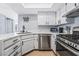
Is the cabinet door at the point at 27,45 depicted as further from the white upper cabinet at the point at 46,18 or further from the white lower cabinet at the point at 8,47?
the white upper cabinet at the point at 46,18

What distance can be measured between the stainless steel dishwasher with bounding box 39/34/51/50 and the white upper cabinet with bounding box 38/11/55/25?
47.6 inches

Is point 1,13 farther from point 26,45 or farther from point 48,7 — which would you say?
point 48,7

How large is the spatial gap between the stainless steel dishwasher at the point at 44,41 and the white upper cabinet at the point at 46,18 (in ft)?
3.96

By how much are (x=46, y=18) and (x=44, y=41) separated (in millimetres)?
1514

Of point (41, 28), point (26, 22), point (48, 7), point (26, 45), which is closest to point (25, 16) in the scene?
point (26, 22)

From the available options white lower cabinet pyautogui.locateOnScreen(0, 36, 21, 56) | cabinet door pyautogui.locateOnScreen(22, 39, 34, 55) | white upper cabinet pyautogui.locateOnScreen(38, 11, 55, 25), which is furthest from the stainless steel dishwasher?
white lower cabinet pyautogui.locateOnScreen(0, 36, 21, 56)

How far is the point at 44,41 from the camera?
4.50m

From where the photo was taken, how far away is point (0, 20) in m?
3.44

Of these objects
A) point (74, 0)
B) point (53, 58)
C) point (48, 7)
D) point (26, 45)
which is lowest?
point (26, 45)

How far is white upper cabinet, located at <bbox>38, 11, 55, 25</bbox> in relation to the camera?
555 cm

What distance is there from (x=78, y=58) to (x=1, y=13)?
3.16 meters

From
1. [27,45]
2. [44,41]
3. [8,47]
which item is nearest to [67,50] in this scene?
[8,47]

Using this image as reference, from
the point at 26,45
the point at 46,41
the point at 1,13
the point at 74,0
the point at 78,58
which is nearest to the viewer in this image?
the point at 78,58

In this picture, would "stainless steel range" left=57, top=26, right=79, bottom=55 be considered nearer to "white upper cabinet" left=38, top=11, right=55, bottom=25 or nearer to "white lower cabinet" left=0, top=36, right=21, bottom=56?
"white lower cabinet" left=0, top=36, right=21, bottom=56
